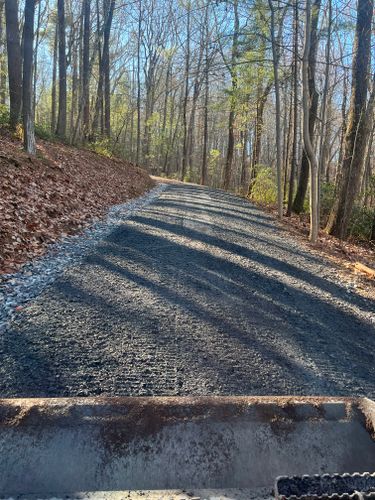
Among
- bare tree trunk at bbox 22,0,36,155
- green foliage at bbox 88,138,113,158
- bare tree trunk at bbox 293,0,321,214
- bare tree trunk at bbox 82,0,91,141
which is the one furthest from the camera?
green foliage at bbox 88,138,113,158

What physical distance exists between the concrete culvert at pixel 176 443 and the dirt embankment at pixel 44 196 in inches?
130

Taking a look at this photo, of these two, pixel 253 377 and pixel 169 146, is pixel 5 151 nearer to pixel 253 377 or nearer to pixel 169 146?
pixel 253 377

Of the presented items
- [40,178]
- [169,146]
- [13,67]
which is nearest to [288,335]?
[40,178]

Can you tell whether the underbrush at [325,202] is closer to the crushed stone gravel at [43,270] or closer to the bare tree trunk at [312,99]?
the bare tree trunk at [312,99]

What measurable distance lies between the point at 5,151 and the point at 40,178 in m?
1.04

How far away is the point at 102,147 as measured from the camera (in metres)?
18.8

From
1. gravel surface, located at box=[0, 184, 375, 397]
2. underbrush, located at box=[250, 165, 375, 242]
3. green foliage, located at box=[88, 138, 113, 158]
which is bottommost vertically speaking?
gravel surface, located at box=[0, 184, 375, 397]

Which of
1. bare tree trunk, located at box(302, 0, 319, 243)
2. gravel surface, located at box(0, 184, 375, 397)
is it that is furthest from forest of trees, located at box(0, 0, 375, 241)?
gravel surface, located at box(0, 184, 375, 397)

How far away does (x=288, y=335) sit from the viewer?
4.01 m

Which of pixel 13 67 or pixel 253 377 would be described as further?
pixel 13 67

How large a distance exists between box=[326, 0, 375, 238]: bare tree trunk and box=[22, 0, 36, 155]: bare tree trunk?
8.10 metres

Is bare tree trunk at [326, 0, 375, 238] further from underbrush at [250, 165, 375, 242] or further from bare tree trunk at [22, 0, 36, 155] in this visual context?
bare tree trunk at [22, 0, 36, 155]

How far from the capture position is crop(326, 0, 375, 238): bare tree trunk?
927 centimetres

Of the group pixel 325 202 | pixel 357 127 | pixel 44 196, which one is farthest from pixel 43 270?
pixel 325 202
